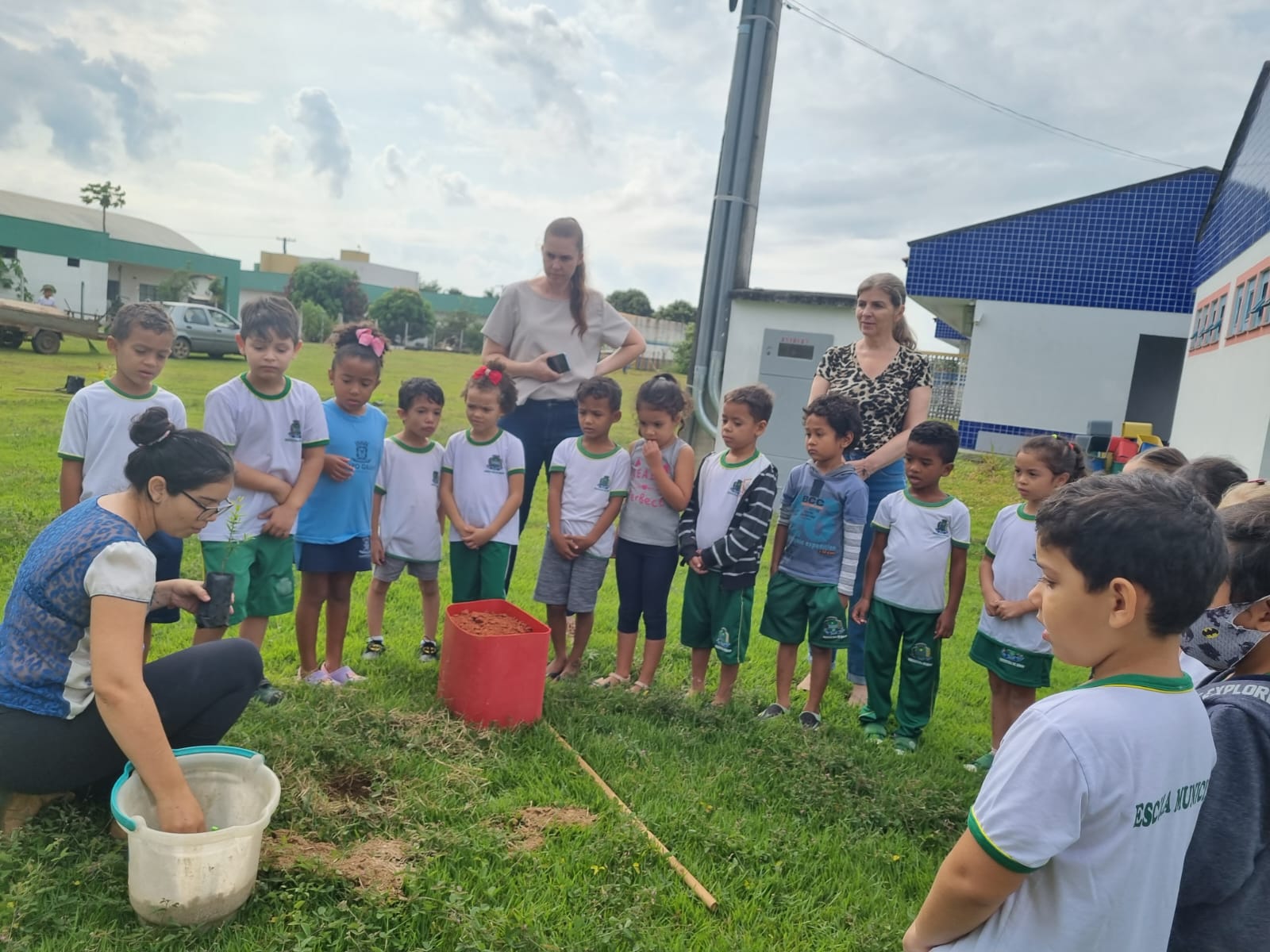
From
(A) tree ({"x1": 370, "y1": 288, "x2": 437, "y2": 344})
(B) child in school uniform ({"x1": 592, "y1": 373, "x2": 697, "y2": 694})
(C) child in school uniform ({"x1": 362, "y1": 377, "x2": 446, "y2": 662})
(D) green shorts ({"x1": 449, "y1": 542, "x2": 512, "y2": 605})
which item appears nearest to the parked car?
(C) child in school uniform ({"x1": 362, "y1": 377, "x2": 446, "y2": 662})

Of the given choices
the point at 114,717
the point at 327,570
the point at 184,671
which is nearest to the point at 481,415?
the point at 327,570

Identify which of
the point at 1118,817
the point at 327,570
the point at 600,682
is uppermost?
the point at 1118,817

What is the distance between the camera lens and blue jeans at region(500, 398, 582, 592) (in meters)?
4.70

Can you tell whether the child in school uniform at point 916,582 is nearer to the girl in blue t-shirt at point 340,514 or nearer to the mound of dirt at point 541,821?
the mound of dirt at point 541,821

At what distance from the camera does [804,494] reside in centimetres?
421

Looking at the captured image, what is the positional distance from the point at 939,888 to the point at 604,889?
1360 millimetres

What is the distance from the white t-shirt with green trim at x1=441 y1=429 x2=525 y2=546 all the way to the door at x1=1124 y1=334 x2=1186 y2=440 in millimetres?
17284

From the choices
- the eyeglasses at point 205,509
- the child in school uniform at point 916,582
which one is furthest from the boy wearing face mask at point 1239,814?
the eyeglasses at point 205,509

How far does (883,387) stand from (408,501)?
249 cm

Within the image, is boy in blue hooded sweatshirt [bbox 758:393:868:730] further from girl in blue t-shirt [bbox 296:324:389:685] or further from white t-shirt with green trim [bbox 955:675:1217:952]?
white t-shirt with green trim [bbox 955:675:1217:952]

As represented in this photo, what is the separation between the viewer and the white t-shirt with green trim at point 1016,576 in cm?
375

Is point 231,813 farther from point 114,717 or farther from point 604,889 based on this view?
point 604,889

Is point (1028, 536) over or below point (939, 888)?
over

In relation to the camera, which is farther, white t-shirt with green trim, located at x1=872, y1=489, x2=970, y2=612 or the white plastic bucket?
white t-shirt with green trim, located at x1=872, y1=489, x2=970, y2=612
